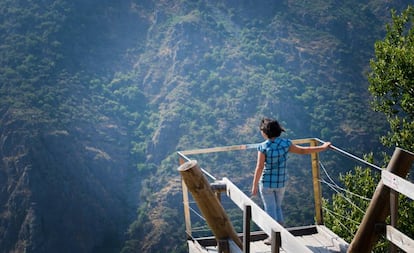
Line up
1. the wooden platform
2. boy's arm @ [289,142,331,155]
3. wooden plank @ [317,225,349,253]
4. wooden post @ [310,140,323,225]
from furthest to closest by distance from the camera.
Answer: wooden post @ [310,140,323,225] → the wooden platform → wooden plank @ [317,225,349,253] → boy's arm @ [289,142,331,155]

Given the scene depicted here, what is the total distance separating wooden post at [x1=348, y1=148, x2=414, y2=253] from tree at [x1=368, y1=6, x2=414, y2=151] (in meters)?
7.00

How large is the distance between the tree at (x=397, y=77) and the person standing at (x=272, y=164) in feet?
20.4

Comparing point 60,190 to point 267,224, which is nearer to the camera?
point 267,224

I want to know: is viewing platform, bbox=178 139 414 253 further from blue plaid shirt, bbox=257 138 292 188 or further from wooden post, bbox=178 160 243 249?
blue plaid shirt, bbox=257 138 292 188

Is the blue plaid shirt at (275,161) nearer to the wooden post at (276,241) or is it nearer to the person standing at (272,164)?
the person standing at (272,164)

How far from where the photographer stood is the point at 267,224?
3.78m

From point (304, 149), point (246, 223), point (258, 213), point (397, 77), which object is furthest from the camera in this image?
point (397, 77)

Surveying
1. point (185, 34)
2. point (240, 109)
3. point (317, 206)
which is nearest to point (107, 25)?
point (185, 34)

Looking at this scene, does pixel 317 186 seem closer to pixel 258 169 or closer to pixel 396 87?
pixel 258 169

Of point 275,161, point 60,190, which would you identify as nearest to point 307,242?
point 275,161

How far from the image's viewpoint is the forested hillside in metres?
47.0

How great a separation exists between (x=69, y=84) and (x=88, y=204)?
11.9 metres

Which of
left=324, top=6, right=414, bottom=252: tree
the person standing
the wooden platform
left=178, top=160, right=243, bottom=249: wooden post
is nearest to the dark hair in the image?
the person standing

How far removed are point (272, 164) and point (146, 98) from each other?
168ft
